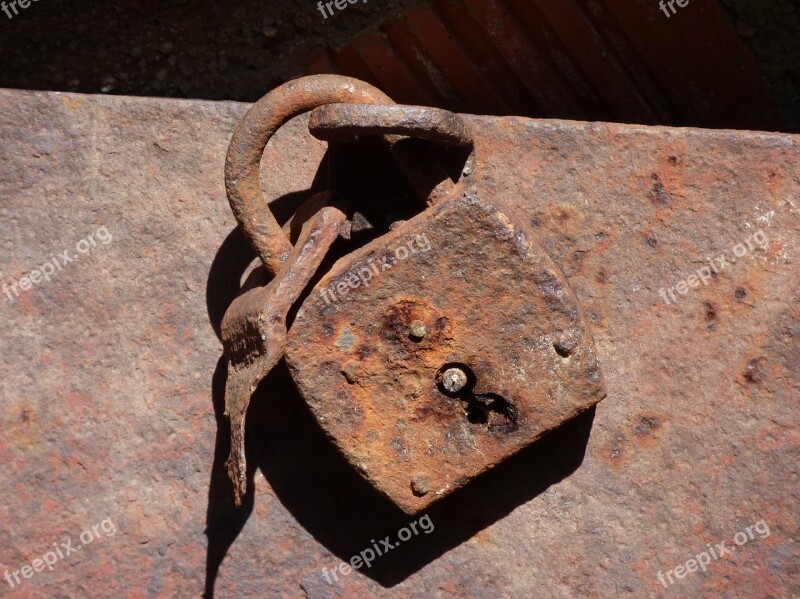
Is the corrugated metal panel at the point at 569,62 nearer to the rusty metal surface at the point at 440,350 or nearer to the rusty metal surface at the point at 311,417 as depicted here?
the rusty metal surface at the point at 311,417

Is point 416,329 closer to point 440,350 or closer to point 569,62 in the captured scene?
point 440,350

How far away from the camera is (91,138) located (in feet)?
5.06

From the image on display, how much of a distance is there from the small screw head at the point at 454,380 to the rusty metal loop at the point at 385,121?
0.34m

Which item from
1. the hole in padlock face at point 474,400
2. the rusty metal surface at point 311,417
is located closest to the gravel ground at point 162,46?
the rusty metal surface at point 311,417

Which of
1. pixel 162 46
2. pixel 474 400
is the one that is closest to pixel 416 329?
pixel 474 400

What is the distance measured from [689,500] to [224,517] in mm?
760

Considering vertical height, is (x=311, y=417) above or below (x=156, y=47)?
below

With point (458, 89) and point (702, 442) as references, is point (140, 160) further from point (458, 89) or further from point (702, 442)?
point (702, 442)

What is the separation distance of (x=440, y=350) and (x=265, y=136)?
41 centimetres

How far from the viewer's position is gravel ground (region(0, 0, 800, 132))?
1856mm

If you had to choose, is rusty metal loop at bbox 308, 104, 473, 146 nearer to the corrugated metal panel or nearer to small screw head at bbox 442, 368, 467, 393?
small screw head at bbox 442, 368, 467, 393

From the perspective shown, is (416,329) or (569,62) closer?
(416,329)

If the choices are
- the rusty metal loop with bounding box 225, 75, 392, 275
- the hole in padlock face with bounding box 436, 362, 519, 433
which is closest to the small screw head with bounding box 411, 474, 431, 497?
the hole in padlock face with bounding box 436, 362, 519, 433

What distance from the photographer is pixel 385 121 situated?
1.26 meters
